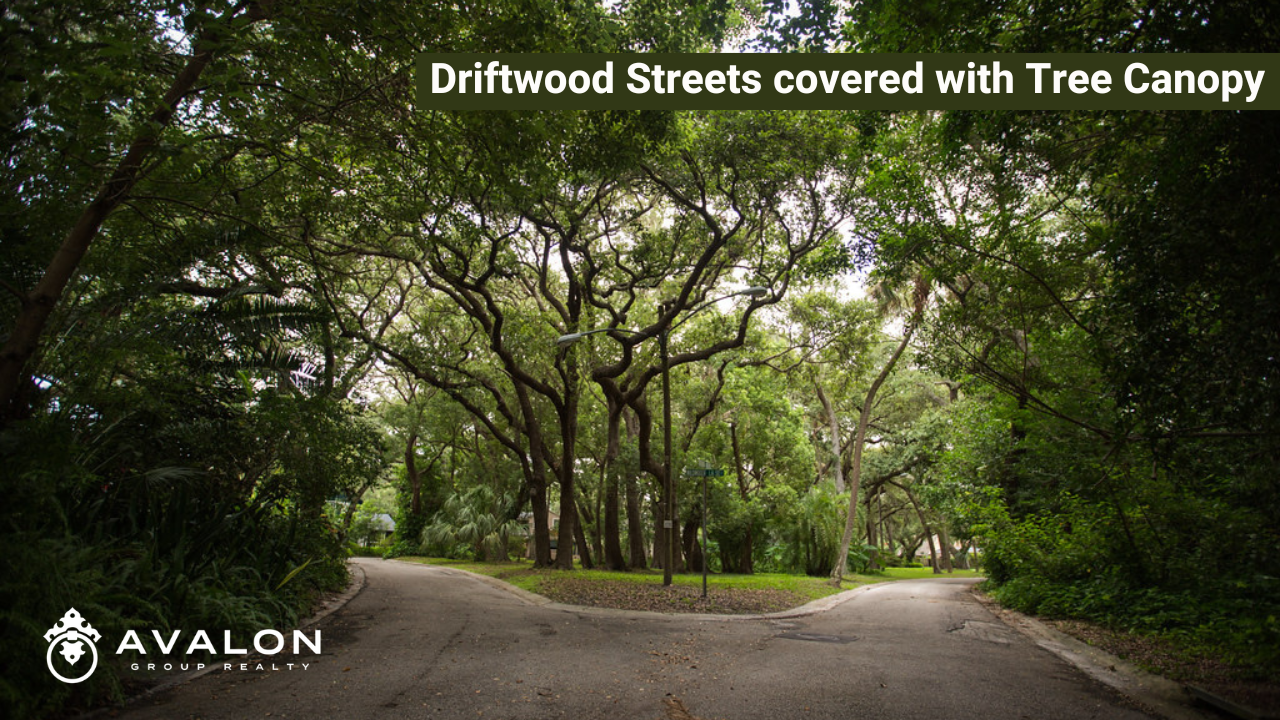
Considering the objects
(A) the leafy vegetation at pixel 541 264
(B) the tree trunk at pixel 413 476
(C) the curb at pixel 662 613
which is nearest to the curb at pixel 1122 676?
(A) the leafy vegetation at pixel 541 264

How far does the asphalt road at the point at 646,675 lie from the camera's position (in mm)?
4594

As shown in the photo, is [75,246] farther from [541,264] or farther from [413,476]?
[413,476]

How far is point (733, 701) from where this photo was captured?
486 cm

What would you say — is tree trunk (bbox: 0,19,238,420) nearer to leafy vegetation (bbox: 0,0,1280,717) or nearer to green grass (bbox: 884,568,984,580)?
leafy vegetation (bbox: 0,0,1280,717)

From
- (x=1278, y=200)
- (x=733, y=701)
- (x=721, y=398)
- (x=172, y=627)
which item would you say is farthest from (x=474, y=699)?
(x=721, y=398)

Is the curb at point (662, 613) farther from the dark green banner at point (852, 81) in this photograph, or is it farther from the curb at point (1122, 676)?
the dark green banner at point (852, 81)

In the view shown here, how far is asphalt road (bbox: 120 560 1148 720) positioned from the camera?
4.59 metres

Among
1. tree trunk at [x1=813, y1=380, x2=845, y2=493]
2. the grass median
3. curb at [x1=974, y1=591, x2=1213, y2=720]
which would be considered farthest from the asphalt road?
tree trunk at [x1=813, y1=380, x2=845, y2=493]

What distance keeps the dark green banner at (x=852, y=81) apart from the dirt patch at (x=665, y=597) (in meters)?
8.54

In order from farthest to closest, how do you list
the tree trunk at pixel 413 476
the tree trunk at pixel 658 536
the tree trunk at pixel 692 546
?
the tree trunk at pixel 413 476 < the tree trunk at pixel 692 546 < the tree trunk at pixel 658 536

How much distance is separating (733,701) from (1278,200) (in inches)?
203

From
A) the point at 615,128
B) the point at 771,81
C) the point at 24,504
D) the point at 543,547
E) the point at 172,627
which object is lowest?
the point at 543,547

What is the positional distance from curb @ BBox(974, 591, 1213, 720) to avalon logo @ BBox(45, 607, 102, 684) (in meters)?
7.76

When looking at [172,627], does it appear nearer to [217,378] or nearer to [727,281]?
[217,378]
